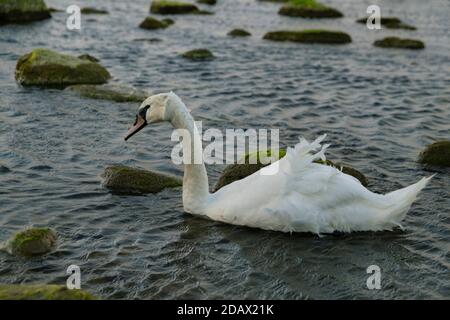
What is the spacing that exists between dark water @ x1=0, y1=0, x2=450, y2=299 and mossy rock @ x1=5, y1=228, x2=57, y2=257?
16 centimetres

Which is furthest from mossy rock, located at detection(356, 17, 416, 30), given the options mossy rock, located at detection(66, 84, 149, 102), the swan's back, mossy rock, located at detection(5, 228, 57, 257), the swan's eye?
mossy rock, located at detection(5, 228, 57, 257)

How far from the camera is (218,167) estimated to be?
40.8 feet

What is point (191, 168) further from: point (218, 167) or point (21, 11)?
point (21, 11)

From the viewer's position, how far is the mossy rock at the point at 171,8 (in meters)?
34.3

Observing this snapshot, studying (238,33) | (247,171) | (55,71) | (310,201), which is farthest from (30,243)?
(238,33)

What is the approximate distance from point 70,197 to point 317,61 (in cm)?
1378

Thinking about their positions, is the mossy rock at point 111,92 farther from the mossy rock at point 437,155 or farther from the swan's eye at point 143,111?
the mossy rock at point 437,155

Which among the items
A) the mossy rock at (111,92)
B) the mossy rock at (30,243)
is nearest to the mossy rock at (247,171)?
the mossy rock at (30,243)

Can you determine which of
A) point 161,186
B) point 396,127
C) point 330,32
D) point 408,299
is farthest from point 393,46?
point 408,299

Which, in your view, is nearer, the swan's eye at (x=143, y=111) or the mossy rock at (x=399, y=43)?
the swan's eye at (x=143, y=111)

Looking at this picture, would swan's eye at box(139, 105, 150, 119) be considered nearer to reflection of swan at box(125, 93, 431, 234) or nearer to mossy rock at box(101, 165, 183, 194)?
mossy rock at box(101, 165, 183, 194)

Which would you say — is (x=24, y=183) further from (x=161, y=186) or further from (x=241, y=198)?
(x=241, y=198)

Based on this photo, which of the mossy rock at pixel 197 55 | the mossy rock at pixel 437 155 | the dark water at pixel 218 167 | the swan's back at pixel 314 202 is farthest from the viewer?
the mossy rock at pixel 197 55

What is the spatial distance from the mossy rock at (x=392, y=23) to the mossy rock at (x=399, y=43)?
4.84 m
